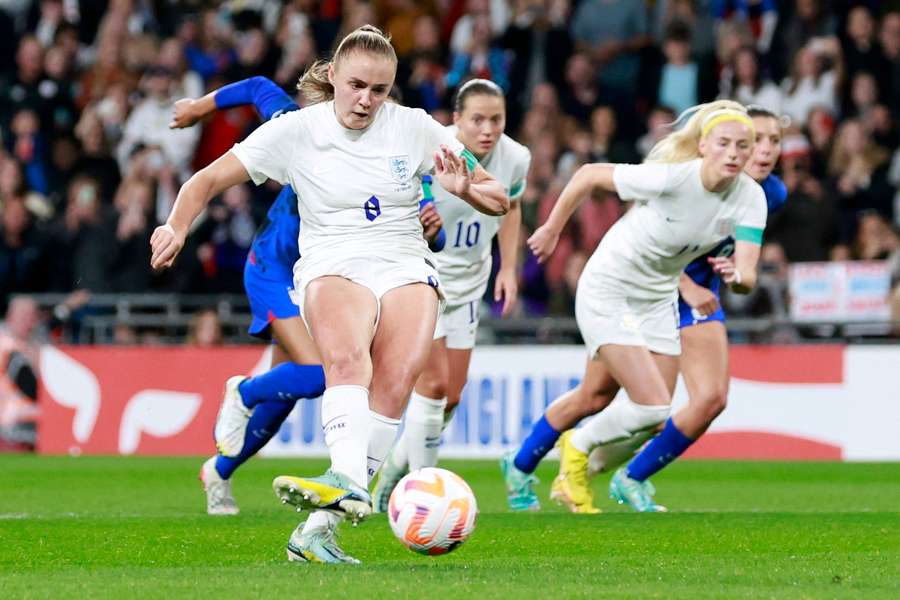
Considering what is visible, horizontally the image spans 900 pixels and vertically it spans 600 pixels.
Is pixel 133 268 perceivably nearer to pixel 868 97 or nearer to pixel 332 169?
pixel 868 97

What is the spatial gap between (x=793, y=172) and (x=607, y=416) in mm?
6694

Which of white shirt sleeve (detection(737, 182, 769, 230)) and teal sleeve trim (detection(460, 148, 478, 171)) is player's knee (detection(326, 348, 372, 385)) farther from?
white shirt sleeve (detection(737, 182, 769, 230))

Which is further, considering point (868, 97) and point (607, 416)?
point (868, 97)

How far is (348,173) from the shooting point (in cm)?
696

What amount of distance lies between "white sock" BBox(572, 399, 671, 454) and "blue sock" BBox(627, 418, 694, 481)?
217mm

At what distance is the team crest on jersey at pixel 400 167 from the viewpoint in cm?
701

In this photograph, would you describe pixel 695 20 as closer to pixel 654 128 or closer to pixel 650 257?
pixel 654 128

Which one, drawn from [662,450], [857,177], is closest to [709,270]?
[662,450]

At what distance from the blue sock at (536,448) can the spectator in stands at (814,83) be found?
285 inches

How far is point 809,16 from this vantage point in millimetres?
17453

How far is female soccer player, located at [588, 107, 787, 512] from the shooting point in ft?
32.8

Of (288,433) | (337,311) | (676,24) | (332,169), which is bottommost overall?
(288,433)

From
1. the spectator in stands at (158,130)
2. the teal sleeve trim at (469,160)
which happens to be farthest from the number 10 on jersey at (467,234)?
the spectator in stands at (158,130)

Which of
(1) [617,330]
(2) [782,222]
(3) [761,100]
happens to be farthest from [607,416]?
(3) [761,100]
